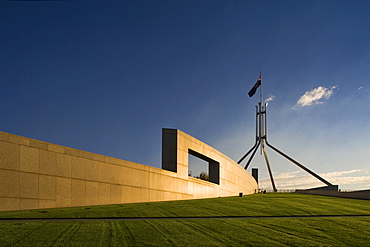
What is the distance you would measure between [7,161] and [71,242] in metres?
9.71

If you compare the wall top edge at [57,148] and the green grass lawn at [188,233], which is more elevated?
the wall top edge at [57,148]

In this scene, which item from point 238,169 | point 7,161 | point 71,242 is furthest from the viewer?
point 238,169

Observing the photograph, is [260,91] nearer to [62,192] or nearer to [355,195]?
[355,195]

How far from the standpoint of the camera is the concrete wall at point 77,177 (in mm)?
16547

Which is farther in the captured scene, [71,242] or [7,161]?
[7,161]

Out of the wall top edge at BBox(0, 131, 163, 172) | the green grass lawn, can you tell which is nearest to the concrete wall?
the wall top edge at BBox(0, 131, 163, 172)

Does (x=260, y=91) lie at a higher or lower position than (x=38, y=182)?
higher

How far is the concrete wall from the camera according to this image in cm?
1655

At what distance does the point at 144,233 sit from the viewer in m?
9.51

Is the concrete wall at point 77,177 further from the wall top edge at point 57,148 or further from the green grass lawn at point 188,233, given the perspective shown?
the green grass lawn at point 188,233

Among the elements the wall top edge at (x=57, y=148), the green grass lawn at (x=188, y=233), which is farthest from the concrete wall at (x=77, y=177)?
the green grass lawn at (x=188, y=233)

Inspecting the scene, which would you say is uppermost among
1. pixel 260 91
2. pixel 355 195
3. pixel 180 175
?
pixel 260 91

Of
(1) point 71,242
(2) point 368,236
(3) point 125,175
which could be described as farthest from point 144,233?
(3) point 125,175

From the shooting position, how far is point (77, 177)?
19828 millimetres
